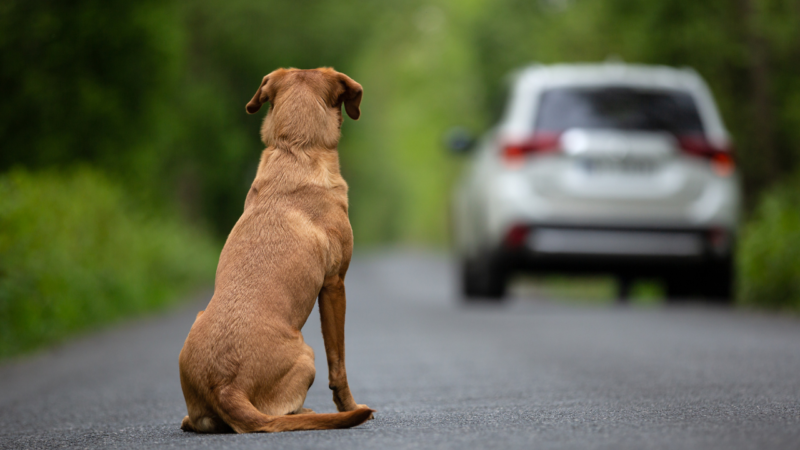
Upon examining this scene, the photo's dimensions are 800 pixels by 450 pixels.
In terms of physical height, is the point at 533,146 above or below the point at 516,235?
above

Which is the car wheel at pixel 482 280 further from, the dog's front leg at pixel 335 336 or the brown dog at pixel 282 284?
the dog's front leg at pixel 335 336

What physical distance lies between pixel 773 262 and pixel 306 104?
6544 millimetres

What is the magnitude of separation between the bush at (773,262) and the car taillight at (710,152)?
3.18 feet

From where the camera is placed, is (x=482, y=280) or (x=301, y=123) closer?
(x=301, y=123)

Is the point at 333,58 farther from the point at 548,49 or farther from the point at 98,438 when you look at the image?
Answer: the point at 98,438

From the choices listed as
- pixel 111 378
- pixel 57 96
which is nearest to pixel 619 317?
pixel 111 378

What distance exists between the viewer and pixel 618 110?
9.72 meters

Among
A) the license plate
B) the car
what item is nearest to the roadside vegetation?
the car

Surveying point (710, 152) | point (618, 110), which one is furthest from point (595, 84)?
point (710, 152)

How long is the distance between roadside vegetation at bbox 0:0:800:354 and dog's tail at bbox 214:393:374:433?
4671 mm

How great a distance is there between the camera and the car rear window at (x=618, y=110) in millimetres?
9648

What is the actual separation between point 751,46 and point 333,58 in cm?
993

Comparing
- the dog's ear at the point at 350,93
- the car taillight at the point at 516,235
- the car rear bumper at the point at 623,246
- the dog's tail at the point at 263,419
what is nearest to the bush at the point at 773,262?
the car rear bumper at the point at 623,246

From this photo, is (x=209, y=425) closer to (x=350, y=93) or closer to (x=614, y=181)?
(x=350, y=93)
